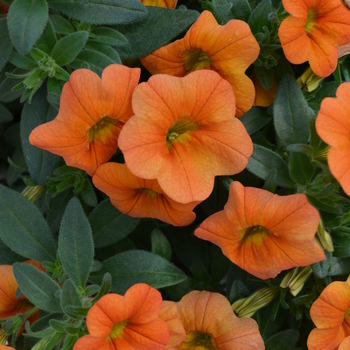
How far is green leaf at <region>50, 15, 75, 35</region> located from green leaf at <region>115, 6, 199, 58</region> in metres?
0.16

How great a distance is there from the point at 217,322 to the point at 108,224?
45cm

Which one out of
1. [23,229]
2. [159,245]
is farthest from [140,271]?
[23,229]

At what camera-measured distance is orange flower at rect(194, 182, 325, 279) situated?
3.95 feet

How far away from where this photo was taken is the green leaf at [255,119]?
1.54 metres

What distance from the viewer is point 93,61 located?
1.46 metres

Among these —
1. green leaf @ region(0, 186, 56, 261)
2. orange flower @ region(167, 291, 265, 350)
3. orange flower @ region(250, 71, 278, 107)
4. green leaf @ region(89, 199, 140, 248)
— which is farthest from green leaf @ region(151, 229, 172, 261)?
orange flower @ region(250, 71, 278, 107)

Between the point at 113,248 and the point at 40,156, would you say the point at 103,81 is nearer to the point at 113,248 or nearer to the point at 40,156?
the point at 40,156

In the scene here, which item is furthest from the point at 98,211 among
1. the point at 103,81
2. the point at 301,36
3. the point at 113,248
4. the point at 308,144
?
the point at 301,36

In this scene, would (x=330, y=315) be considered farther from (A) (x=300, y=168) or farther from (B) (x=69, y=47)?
(B) (x=69, y=47)

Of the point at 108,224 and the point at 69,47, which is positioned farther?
the point at 108,224

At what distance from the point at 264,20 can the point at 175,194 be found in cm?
61

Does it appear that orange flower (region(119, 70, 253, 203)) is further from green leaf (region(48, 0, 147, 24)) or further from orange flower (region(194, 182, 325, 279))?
green leaf (region(48, 0, 147, 24))

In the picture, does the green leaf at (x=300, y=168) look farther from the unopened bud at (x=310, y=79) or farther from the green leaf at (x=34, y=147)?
the green leaf at (x=34, y=147)

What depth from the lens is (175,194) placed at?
123 cm
